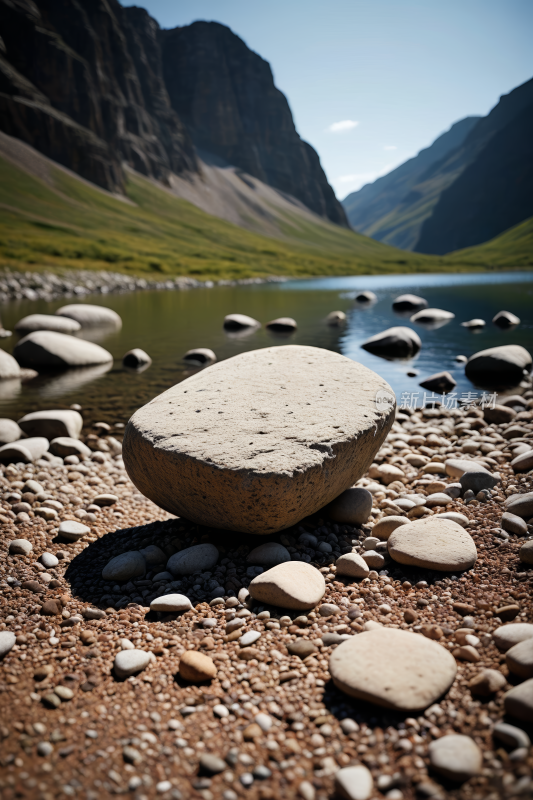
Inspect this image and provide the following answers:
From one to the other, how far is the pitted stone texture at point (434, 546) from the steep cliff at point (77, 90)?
5106 inches

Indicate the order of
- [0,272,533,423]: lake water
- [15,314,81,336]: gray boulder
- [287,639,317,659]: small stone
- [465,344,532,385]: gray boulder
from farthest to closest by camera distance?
[15,314,81,336]: gray boulder < [465,344,532,385]: gray boulder < [0,272,533,423]: lake water < [287,639,317,659]: small stone

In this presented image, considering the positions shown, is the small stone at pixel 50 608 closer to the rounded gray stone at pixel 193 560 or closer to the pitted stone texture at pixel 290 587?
the rounded gray stone at pixel 193 560

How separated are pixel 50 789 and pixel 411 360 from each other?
57.1ft

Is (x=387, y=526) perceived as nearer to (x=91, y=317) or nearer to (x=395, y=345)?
(x=395, y=345)

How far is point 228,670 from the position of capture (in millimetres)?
3570

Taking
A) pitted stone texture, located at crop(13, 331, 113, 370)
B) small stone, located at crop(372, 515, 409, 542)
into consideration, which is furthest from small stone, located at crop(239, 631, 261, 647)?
pitted stone texture, located at crop(13, 331, 113, 370)

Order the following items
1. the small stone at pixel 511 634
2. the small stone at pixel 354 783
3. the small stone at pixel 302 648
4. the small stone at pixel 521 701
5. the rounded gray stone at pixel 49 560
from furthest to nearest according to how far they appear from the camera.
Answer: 1. the rounded gray stone at pixel 49 560
2. the small stone at pixel 302 648
3. the small stone at pixel 511 634
4. the small stone at pixel 521 701
5. the small stone at pixel 354 783

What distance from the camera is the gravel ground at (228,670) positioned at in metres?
2.66

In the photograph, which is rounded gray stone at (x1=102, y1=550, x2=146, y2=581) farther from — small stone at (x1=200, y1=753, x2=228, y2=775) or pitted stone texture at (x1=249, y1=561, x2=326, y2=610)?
small stone at (x1=200, y1=753, x2=228, y2=775)

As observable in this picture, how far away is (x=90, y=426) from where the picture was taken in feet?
35.1

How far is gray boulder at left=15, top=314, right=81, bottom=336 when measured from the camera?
2251 cm

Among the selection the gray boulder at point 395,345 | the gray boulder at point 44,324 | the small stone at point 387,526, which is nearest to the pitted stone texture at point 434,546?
the small stone at point 387,526

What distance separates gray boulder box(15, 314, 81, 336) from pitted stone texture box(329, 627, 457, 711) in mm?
22615

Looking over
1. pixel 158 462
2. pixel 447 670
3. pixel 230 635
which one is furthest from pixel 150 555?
pixel 447 670
